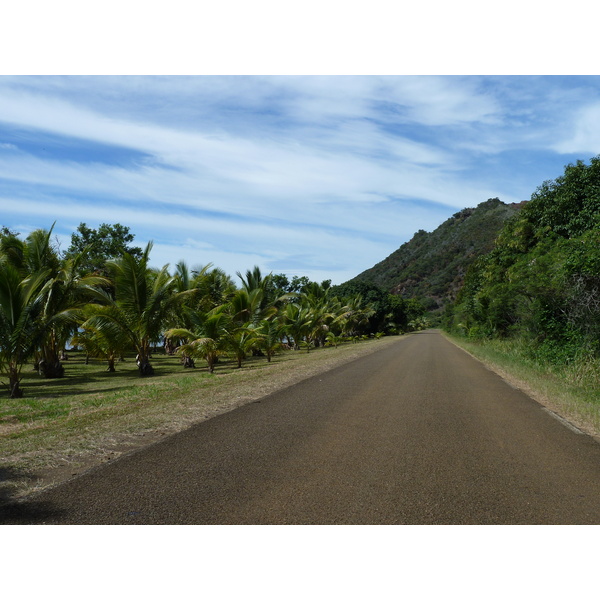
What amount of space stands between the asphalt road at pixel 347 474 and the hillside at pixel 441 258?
10802 cm

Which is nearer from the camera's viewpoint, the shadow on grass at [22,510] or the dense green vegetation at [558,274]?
the shadow on grass at [22,510]

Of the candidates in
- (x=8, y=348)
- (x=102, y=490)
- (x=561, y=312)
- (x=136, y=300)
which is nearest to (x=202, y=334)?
(x=136, y=300)

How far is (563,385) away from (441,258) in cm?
12926

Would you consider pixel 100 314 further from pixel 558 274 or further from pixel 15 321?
pixel 558 274

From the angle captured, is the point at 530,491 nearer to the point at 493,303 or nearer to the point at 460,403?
the point at 460,403

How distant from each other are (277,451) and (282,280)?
178 feet

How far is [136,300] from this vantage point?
19.1 metres

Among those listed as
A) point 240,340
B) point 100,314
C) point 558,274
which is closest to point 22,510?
point 100,314

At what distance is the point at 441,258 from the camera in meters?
136

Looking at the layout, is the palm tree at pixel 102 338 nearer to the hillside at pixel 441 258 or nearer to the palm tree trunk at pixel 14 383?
the palm tree trunk at pixel 14 383

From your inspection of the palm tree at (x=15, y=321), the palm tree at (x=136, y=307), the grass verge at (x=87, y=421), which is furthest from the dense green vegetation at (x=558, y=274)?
the palm tree at (x=15, y=321)

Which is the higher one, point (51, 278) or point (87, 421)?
point (51, 278)

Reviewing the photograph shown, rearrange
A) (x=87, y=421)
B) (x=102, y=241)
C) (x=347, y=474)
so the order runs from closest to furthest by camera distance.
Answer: (x=347, y=474) < (x=87, y=421) < (x=102, y=241)

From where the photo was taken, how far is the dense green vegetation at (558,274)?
14.8m
